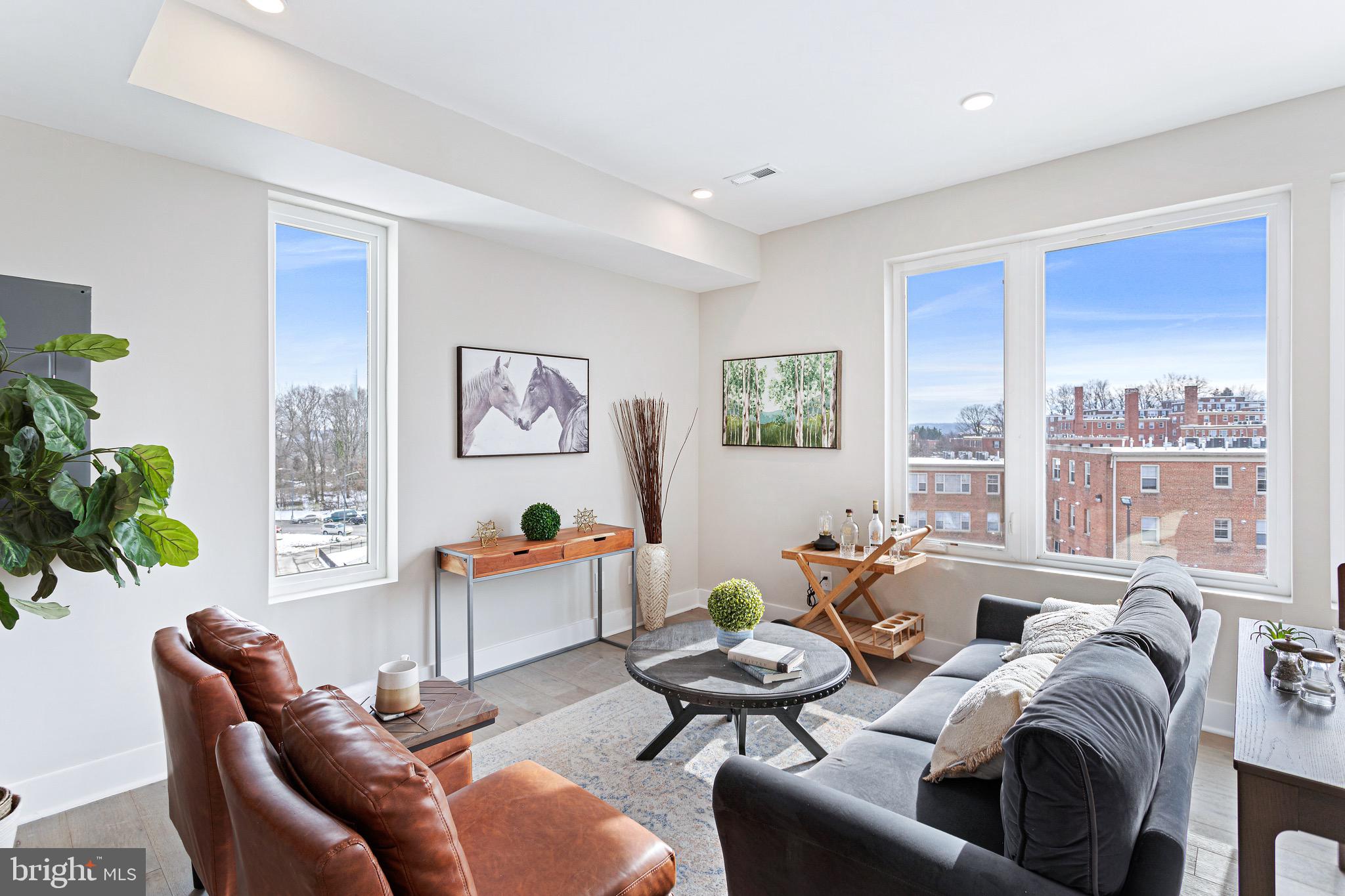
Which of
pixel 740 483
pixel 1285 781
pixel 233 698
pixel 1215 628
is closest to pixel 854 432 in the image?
pixel 740 483

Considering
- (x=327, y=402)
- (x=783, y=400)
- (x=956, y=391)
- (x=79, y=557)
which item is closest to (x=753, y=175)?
(x=783, y=400)

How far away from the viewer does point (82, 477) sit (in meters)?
2.38

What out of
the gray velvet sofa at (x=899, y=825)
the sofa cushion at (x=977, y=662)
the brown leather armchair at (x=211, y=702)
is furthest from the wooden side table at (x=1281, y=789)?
the brown leather armchair at (x=211, y=702)

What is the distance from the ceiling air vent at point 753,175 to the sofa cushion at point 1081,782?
121 inches

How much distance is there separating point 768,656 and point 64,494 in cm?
213

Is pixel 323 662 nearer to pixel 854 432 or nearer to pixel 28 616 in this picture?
pixel 28 616

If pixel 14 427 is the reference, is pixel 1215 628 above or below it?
below

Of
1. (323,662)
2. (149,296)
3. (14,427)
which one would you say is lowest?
(323,662)

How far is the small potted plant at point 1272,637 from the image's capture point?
1.95 meters

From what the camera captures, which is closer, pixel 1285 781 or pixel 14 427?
pixel 1285 781

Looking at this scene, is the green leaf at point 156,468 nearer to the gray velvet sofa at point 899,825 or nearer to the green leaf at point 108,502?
the green leaf at point 108,502

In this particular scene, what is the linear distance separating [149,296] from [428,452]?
1.36 m

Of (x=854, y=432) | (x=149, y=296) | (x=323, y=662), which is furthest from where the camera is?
(x=854, y=432)

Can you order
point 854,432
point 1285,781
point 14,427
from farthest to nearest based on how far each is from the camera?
1. point 854,432
2. point 14,427
3. point 1285,781
